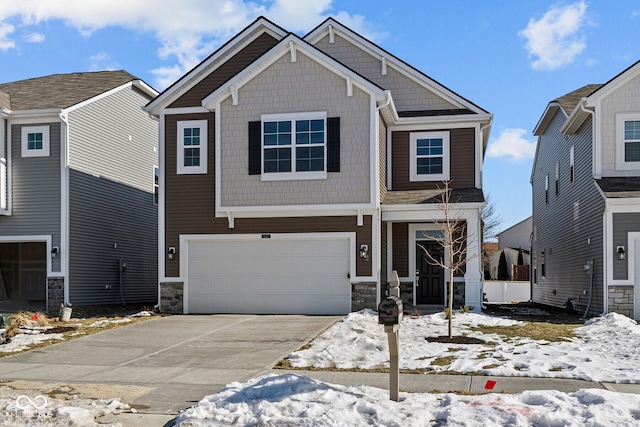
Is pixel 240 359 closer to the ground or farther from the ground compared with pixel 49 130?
closer to the ground

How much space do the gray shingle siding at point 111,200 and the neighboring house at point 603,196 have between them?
14496 millimetres

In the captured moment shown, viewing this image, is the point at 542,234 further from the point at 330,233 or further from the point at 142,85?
the point at 142,85

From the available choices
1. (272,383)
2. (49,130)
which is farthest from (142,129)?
(272,383)

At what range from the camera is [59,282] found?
19453 millimetres

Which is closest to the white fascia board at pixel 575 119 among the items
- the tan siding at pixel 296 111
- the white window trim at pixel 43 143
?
the tan siding at pixel 296 111

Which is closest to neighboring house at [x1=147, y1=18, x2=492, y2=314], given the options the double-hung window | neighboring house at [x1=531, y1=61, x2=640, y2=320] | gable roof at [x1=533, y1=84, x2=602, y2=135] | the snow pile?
neighboring house at [x1=531, y1=61, x2=640, y2=320]

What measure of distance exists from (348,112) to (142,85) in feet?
33.0

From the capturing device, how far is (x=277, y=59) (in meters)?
17.6

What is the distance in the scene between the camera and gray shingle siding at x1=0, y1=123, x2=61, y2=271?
19625mm

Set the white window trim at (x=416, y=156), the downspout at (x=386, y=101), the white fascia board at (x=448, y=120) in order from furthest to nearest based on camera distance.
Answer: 1. the white window trim at (x=416, y=156)
2. the white fascia board at (x=448, y=120)
3. the downspout at (x=386, y=101)

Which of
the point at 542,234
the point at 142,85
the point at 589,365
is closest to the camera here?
the point at 589,365

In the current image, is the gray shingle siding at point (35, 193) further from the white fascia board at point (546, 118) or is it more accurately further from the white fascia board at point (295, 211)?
the white fascia board at point (546, 118)

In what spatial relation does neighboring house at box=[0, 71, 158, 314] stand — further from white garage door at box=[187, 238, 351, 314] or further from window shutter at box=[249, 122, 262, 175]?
window shutter at box=[249, 122, 262, 175]

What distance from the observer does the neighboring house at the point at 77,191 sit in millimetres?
19609
